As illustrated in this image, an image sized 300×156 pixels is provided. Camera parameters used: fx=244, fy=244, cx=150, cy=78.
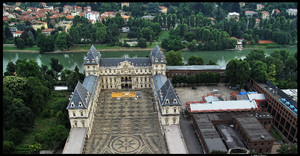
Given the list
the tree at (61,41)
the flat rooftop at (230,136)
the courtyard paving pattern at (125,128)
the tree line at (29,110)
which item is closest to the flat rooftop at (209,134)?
the flat rooftop at (230,136)

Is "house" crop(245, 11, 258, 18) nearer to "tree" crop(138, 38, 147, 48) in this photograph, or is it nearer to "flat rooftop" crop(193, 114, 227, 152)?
"tree" crop(138, 38, 147, 48)

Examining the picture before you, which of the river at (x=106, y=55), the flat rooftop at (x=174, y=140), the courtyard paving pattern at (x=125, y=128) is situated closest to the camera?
the flat rooftop at (x=174, y=140)

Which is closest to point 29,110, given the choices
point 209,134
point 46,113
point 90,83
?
point 46,113

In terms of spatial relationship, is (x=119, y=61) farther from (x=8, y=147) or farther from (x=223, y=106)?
(x=8, y=147)

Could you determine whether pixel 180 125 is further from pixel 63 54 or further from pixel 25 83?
pixel 63 54

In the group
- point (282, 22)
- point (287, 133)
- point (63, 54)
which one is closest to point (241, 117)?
point (287, 133)

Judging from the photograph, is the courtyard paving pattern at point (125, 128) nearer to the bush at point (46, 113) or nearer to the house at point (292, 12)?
the bush at point (46, 113)
